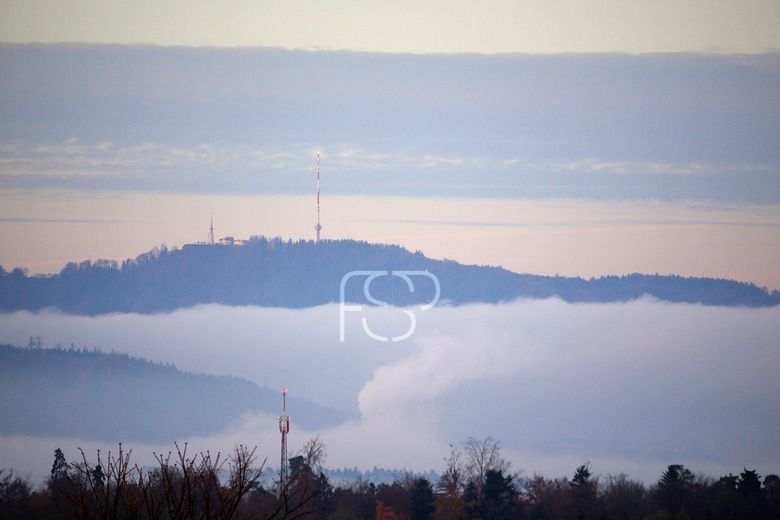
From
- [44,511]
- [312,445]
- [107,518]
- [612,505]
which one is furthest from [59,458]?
[107,518]

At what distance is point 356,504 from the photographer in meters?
130

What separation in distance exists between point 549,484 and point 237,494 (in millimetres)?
122855

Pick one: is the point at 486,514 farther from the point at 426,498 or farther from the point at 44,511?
the point at 44,511

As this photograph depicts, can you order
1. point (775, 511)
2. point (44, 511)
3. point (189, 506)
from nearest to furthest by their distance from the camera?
point (189, 506), point (44, 511), point (775, 511)

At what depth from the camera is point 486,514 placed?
375 ft

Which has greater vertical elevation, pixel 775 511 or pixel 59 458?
pixel 59 458

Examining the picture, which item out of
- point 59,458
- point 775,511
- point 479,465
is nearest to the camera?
point 775,511

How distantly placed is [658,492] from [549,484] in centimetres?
2032

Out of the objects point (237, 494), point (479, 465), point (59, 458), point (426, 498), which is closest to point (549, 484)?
point (479, 465)

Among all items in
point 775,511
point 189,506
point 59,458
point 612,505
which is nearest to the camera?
point 189,506

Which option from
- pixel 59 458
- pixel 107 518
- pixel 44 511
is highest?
pixel 59 458

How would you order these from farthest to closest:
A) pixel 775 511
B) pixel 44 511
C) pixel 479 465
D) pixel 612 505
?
1. pixel 479 465
2. pixel 612 505
3. pixel 775 511
4. pixel 44 511

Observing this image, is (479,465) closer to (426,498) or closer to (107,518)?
(426,498)

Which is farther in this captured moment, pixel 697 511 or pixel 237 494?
pixel 697 511
